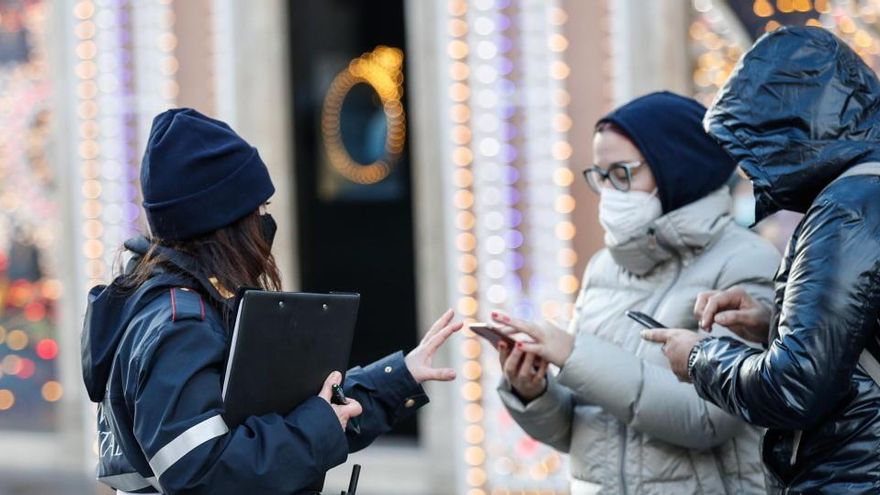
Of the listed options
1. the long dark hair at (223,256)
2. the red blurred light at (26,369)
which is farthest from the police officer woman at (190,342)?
the red blurred light at (26,369)

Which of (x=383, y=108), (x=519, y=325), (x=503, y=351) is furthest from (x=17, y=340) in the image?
(x=519, y=325)

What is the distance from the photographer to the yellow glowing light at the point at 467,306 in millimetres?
5852

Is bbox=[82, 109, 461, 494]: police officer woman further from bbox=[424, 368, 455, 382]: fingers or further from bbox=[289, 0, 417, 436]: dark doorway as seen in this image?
bbox=[289, 0, 417, 436]: dark doorway

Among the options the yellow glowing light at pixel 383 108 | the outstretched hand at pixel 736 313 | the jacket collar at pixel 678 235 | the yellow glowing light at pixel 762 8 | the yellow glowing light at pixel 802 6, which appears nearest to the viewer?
the outstretched hand at pixel 736 313

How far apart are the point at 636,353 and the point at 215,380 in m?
1.07

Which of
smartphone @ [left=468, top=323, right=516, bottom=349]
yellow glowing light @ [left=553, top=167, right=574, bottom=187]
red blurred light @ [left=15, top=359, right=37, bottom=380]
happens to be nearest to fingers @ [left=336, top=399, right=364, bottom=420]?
smartphone @ [left=468, top=323, right=516, bottom=349]

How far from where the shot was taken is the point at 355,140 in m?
6.71

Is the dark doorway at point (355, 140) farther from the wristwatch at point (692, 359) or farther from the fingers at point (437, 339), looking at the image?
the wristwatch at point (692, 359)

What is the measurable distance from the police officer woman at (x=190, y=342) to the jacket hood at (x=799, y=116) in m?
0.82

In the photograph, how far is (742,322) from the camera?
2.63 m

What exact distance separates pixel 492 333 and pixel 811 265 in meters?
0.91

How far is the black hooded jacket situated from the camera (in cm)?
213

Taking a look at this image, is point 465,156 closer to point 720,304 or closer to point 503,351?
point 503,351

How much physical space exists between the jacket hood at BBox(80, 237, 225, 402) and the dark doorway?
13.8ft
